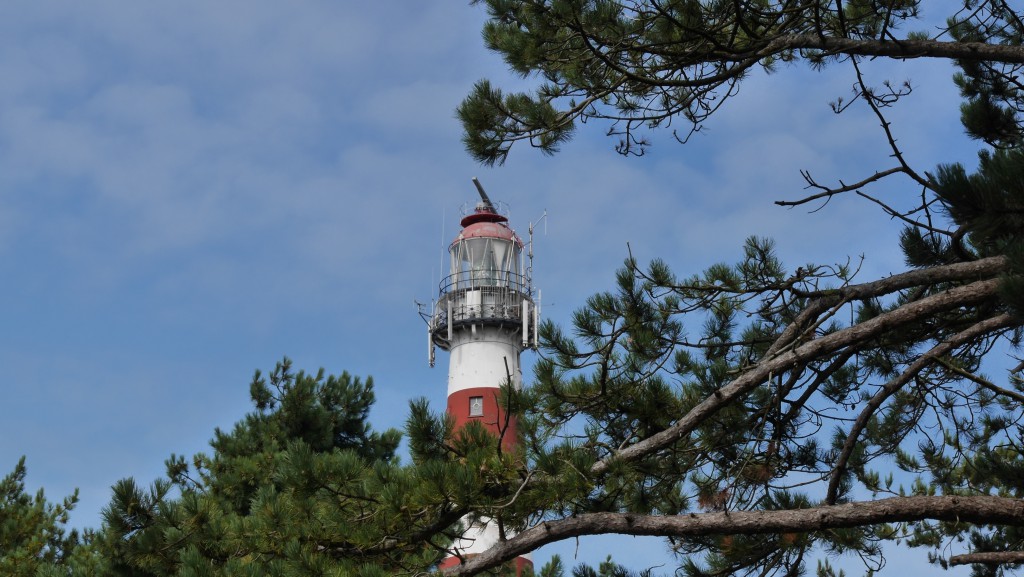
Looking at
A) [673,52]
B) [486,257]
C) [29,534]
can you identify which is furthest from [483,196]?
[673,52]

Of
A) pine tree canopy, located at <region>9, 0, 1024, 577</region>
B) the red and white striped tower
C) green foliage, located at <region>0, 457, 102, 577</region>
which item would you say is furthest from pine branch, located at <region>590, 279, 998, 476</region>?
the red and white striped tower

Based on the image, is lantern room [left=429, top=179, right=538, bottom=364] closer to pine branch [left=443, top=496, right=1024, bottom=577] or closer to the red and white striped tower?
the red and white striped tower

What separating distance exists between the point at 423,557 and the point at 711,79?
120 inches

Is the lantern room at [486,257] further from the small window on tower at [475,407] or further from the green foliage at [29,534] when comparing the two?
the green foliage at [29,534]

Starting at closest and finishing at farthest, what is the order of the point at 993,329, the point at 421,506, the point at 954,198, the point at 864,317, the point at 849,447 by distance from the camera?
the point at 954,198 < the point at 421,506 < the point at 993,329 < the point at 849,447 < the point at 864,317

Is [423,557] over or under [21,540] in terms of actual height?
under

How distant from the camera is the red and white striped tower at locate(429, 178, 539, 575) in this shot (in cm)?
1852

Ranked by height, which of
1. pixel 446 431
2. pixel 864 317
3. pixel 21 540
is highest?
pixel 21 540

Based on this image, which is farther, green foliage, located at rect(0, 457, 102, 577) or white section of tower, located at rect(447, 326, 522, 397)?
white section of tower, located at rect(447, 326, 522, 397)

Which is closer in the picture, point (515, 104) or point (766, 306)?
point (766, 306)

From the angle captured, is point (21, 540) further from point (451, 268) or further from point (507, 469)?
point (507, 469)

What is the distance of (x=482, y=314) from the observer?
62.2ft

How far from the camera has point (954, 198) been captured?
3689 millimetres

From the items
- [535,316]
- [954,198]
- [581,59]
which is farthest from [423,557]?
[535,316]
